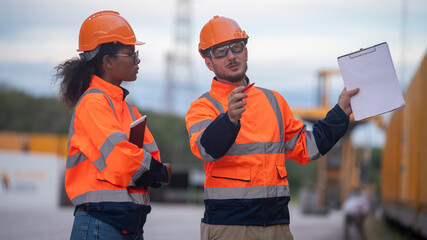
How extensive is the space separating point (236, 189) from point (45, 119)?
6527 centimetres

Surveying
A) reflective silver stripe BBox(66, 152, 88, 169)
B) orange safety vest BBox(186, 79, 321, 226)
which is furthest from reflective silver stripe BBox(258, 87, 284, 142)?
reflective silver stripe BBox(66, 152, 88, 169)

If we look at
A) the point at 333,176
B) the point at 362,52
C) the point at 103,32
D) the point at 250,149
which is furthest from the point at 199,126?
the point at 333,176

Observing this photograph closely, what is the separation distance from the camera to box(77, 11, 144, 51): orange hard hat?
3754mm

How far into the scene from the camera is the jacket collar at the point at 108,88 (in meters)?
3.70

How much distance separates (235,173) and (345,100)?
0.76 meters

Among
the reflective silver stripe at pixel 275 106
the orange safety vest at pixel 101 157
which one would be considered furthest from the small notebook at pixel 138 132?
the reflective silver stripe at pixel 275 106

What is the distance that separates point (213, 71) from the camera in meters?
3.90

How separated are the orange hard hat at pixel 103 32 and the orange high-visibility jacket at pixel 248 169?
1.84ft

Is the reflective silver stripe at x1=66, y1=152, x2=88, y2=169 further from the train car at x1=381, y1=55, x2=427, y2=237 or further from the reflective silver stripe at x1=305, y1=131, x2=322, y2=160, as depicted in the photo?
the train car at x1=381, y1=55, x2=427, y2=237

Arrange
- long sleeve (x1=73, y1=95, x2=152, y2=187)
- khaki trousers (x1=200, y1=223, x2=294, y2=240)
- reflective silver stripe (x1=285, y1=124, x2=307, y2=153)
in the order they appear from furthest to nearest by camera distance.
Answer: reflective silver stripe (x1=285, y1=124, x2=307, y2=153), khaki trousers (x1=200, y1=223, x2=294, y2=240), long sleeve (x1=73, y1=95, x2=152, y2=187)

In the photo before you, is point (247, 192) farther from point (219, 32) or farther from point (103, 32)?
point (103, 32)

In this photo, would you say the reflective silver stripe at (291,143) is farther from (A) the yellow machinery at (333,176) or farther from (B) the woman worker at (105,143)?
(A) the yellow machinery at (333,176)

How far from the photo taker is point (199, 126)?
3588 mm

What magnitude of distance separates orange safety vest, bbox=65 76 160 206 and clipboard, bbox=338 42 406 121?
119 centimetres
